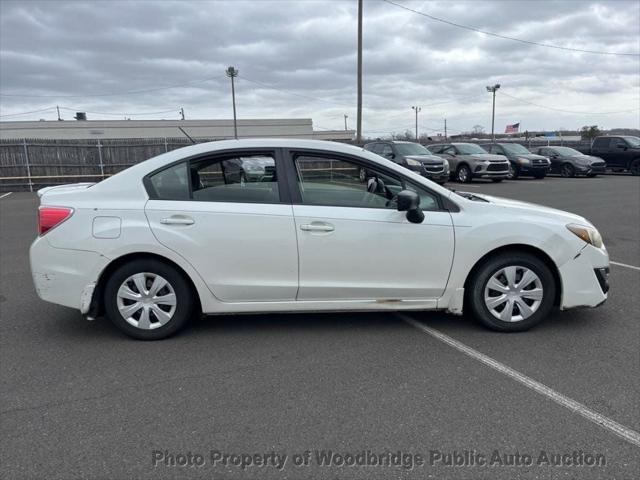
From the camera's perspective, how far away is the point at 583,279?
4055 mm

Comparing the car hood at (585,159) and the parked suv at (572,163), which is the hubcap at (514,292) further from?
the car hood at (585,159)

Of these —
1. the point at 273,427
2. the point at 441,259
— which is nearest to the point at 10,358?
the point at 273,427

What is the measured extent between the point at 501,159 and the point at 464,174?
154 centimetres

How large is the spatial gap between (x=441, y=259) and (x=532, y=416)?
1.41 metres

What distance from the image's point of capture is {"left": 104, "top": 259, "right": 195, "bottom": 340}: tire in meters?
3.85

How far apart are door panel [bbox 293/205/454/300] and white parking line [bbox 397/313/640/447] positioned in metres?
0.45

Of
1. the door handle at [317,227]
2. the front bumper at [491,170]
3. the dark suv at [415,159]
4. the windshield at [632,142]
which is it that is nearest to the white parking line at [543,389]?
the door handle at [317,227]

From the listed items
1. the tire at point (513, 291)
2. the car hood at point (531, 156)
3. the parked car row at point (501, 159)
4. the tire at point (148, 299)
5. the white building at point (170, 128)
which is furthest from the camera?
the white building at point (170, 128)

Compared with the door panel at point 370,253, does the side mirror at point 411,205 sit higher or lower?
higher

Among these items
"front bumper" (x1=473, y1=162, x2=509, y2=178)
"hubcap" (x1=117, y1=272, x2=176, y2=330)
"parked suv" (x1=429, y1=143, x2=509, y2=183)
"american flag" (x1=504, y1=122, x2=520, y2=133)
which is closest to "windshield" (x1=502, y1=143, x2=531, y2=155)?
"parked suv" (x1=429, y1=143, x2=509, y2=183)

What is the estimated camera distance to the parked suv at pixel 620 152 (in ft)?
74.7

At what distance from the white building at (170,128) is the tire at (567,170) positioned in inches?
1118

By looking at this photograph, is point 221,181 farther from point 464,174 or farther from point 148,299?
point 464,174


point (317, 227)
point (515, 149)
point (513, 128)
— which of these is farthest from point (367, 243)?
point (513, 128)
